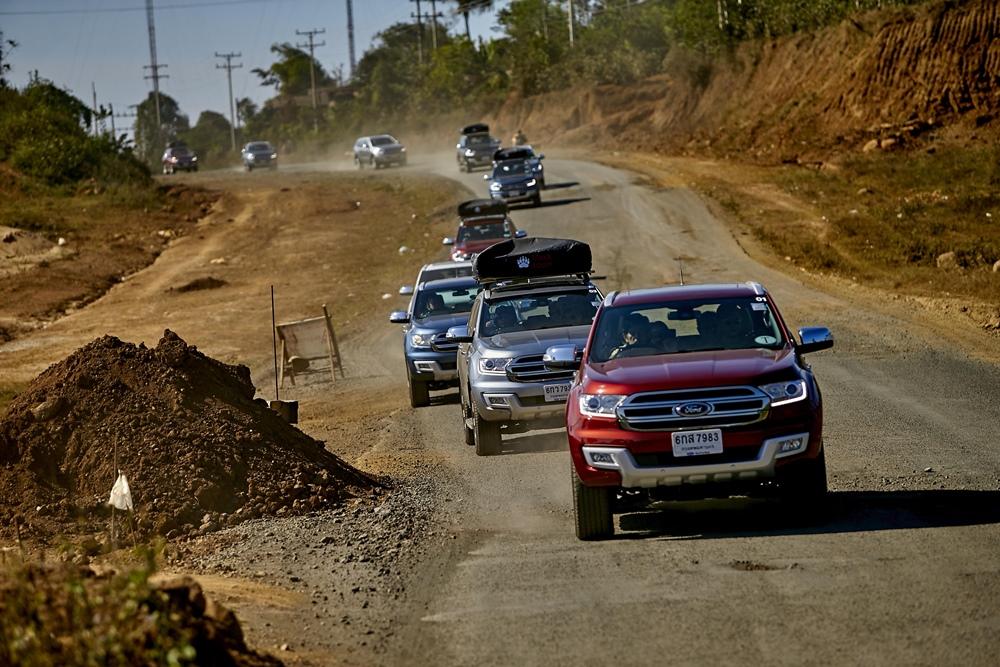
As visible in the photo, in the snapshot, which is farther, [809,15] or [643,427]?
[809,15]

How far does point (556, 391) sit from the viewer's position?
15.2 meters

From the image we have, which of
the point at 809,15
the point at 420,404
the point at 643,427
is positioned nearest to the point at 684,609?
the point at 643,427

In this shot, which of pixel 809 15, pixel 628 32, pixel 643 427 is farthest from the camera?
pixel 628 32

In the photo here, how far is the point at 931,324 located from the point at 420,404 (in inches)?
420

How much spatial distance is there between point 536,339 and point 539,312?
3.30 feet

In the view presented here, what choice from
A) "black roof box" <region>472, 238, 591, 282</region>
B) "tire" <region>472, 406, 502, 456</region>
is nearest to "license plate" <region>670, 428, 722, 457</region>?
"tire" <region>472, 406, 502, 456</region>

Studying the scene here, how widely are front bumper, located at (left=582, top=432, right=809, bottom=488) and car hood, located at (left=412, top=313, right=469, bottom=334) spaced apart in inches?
419

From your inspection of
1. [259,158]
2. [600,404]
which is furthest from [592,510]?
[259,158]

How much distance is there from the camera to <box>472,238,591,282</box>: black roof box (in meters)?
17.8

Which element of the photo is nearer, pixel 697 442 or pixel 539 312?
pixel 697 442

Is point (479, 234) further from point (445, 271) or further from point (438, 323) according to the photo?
point (438, 323)

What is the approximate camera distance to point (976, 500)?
440 inches

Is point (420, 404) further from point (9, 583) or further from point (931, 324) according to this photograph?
point (9, 583)

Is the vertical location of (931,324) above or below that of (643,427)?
below
